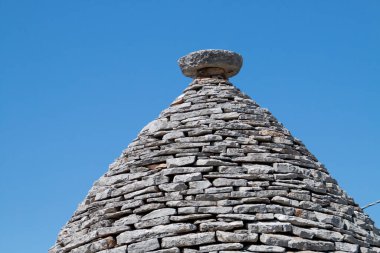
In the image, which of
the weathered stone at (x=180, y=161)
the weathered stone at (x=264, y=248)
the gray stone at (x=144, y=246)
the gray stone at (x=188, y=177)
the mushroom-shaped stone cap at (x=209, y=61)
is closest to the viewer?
the weathered stone at (x=264, y=248)

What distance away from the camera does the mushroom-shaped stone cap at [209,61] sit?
924 cm

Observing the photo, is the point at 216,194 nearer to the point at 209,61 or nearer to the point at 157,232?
the point at 157,232

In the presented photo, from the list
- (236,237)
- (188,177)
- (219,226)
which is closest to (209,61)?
(188,177)

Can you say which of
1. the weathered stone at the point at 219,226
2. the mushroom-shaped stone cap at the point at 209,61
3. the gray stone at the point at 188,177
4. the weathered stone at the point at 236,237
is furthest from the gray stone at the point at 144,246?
the mushroom-shaped stone cap at the point at 209,61

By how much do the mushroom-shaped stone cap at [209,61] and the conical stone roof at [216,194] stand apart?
1.26 feet

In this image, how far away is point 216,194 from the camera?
7.47m

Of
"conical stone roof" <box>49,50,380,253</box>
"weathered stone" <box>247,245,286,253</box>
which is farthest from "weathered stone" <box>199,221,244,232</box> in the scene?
"weathered stone" <box>247,245,286,253</box>

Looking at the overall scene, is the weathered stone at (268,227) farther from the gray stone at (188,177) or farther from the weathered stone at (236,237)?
the gray stone at (188,177)

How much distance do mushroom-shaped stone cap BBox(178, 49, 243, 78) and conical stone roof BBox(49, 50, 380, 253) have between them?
1.26 ft

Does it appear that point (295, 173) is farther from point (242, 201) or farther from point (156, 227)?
point (156, 227)

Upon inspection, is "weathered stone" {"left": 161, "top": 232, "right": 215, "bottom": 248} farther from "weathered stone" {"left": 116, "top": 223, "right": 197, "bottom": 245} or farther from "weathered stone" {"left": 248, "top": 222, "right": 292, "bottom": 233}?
"weathered stone" {"left": 248, "top": 222, "right": 292, "bottom": 233}

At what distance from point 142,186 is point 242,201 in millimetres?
1100

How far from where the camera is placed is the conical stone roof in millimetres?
7203

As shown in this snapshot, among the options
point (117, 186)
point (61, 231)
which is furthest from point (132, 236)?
point (61, 231)
